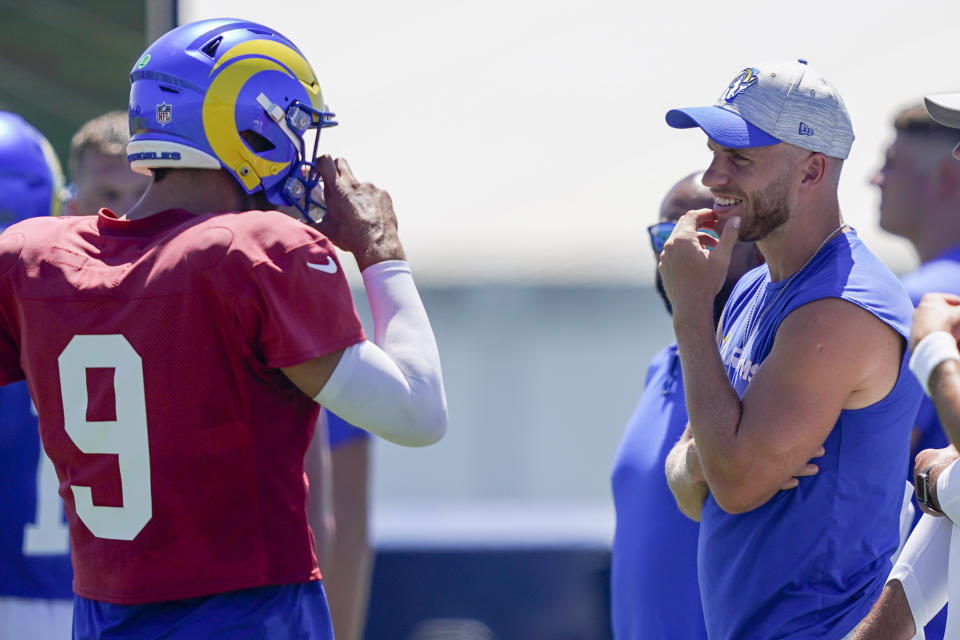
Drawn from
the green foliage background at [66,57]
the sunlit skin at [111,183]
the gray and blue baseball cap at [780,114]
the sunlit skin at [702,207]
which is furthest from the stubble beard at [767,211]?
the green foliage background at [66,57]

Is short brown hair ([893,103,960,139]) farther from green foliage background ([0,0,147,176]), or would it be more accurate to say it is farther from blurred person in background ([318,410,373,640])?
green foliage background ([0,0,147,176])

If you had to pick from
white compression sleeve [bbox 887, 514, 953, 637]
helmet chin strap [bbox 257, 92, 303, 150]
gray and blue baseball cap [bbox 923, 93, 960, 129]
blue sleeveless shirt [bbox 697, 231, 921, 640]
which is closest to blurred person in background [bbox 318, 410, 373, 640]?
helmet chin strap [bbox 257, 92, 303, 150]

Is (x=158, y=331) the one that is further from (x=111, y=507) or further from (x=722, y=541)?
(x=722, y=541)

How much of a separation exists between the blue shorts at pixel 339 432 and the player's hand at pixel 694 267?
177 cm

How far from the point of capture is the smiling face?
101 inches

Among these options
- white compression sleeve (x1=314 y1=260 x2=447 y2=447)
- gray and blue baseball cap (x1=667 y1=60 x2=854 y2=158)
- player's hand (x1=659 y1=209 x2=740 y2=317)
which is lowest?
white compression sleeve (x1=314 y1=260 x2=447 y2=447)

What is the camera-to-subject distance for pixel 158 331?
7.15ft

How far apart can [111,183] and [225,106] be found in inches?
67.7

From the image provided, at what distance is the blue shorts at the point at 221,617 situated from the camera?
219cm

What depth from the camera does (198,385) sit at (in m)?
2.19

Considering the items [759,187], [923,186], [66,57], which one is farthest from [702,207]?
[66,57]

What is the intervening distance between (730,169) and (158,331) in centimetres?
127

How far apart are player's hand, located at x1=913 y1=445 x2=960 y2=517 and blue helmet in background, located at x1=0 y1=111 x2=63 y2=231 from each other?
2696 millimetres

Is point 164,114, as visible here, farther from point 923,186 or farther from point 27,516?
point 923,186
